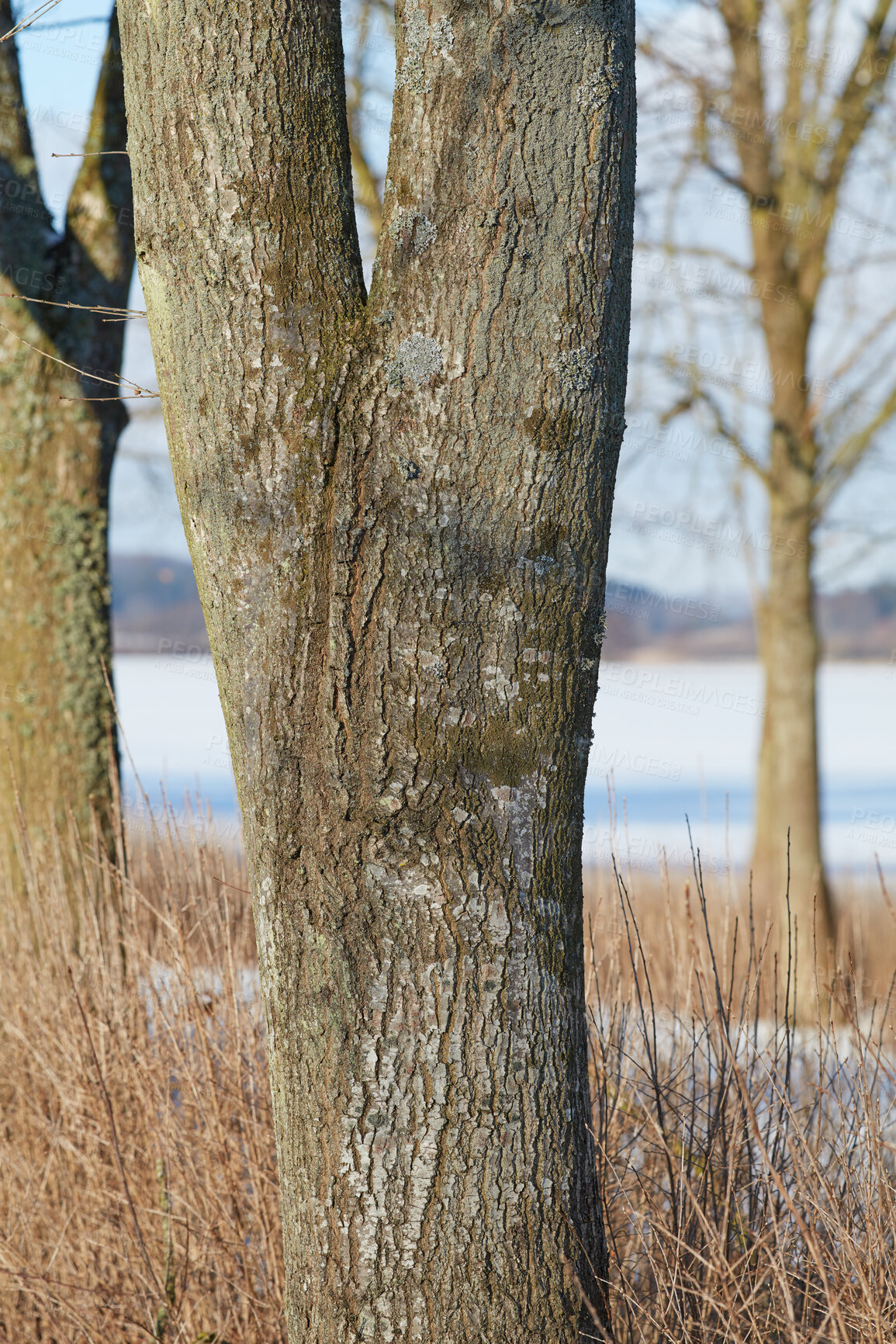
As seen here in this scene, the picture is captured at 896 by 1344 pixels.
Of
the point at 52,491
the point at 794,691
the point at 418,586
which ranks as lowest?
the point at 794,691

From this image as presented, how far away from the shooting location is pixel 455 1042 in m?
1.50

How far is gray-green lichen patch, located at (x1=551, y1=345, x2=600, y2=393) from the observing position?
1529mm

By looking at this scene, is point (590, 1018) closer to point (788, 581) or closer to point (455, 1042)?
point (455, 1042)

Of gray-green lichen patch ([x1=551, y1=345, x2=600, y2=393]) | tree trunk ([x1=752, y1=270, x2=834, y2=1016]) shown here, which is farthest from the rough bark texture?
tree trunk ([x1=752, y1=270, x2=834, y2=1016])

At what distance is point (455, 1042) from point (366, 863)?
11.3 inches

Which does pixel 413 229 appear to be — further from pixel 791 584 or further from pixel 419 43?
pixel 791 584

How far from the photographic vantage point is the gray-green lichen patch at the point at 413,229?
1543mm

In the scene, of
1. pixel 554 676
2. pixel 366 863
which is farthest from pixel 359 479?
pixel 366 863

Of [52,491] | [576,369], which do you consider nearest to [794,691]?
[52,491]

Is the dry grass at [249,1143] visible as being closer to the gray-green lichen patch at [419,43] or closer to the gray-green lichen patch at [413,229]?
the gray-green lichen patch at [413,229]

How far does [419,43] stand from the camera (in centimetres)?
155

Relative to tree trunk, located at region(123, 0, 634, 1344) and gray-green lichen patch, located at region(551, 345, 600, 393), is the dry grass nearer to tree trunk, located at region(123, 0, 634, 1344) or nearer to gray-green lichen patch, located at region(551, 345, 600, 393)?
tree trunk, located at region(123, 0, 634, 1344)

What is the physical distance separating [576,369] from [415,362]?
238mm

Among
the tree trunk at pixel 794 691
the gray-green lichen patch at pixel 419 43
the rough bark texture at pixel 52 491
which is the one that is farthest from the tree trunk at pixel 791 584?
the gray-green lichen patch at pixel 419 43
